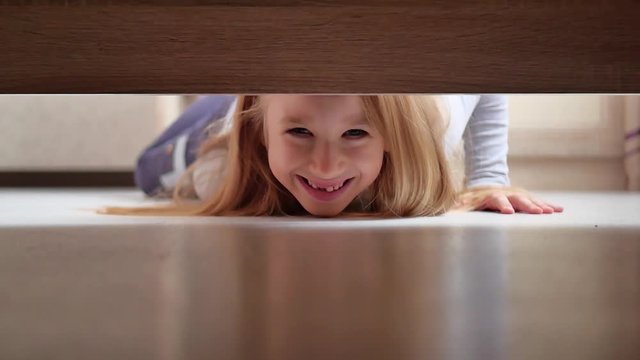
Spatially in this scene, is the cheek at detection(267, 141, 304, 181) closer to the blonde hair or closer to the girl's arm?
the blonde hair

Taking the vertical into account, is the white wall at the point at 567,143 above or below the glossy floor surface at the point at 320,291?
below

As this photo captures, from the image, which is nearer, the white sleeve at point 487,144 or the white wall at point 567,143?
the white sleeve at point 487,144

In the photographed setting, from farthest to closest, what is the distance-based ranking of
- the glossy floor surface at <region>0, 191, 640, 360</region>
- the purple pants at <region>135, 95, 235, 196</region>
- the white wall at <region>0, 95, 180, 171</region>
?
1. the white wall at <region>0, 95, 180, 171</region>
2. the purple pants at <region>135, 95, 235, 196</region>
3. the glossy floor surface at <region>0, 191, 640, 360</region>

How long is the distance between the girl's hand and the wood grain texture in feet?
2.07

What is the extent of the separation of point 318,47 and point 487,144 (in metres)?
0.92

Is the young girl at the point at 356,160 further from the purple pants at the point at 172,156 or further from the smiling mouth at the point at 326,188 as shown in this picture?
the purple pants at the point at 172,156

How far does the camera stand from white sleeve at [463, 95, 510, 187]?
52.8 inches

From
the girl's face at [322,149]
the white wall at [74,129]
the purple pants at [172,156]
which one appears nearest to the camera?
the girl's face at [322,149]

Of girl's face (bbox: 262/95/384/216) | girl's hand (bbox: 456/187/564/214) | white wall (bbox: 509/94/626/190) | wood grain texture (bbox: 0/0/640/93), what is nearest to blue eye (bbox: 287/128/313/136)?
girl's face (bbox: 262/95/384/216)

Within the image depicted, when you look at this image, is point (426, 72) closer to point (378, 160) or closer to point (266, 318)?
point (266, 318)

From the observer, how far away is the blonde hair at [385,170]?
107 cm

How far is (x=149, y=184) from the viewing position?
1.65 m

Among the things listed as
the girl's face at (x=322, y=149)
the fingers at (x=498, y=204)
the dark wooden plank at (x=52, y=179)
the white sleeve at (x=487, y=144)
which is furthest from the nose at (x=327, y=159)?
the dark wooden plank at (x=52, y=179)

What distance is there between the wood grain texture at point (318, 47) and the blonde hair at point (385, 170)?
18.7 inches
